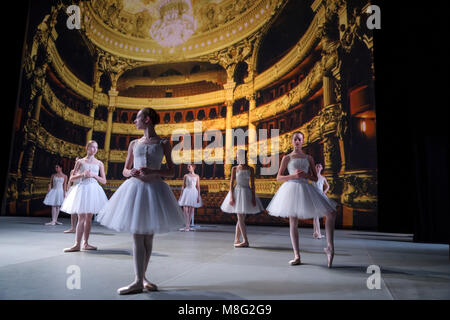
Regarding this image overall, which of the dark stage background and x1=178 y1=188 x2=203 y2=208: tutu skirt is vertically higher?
the dark stage background

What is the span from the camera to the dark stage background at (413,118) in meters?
6.00

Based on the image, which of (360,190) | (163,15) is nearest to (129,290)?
(360,190)

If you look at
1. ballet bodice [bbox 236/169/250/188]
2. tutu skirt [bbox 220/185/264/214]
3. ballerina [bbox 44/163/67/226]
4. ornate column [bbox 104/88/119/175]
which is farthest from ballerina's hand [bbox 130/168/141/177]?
ornate column [bbox 104/88/119/175]

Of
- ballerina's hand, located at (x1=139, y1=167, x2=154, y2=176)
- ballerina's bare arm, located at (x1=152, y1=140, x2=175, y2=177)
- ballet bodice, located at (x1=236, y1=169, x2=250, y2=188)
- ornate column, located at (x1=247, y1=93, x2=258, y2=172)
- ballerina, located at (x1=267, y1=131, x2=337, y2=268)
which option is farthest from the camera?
ornate column, located at (x1=247, y1=93, x2=258, y2=172)

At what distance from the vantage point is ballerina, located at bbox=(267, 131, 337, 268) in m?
3.26

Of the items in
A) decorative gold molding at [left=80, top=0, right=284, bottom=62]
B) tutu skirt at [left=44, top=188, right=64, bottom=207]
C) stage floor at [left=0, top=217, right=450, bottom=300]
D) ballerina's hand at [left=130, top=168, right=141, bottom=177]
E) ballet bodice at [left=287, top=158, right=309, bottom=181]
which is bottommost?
stage floor at [left=0, top=217, right=450, bottom=300]

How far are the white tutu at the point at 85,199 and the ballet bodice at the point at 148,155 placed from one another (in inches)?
79.8

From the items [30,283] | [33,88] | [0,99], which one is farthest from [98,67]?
[30,283]

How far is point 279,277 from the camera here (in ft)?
8.98

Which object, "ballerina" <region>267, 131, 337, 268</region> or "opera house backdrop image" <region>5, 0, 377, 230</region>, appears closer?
"ballerina" <region>267, 131, 337, 268</region>

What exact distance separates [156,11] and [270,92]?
690 cm

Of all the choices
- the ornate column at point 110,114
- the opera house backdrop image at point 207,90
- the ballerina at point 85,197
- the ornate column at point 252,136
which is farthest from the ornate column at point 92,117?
the ballerina at point 85,197

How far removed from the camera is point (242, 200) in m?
4.96

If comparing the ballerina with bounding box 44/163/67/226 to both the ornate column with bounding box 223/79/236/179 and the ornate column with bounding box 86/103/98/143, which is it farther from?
the ornate column with bounding box 223/79/236/179
